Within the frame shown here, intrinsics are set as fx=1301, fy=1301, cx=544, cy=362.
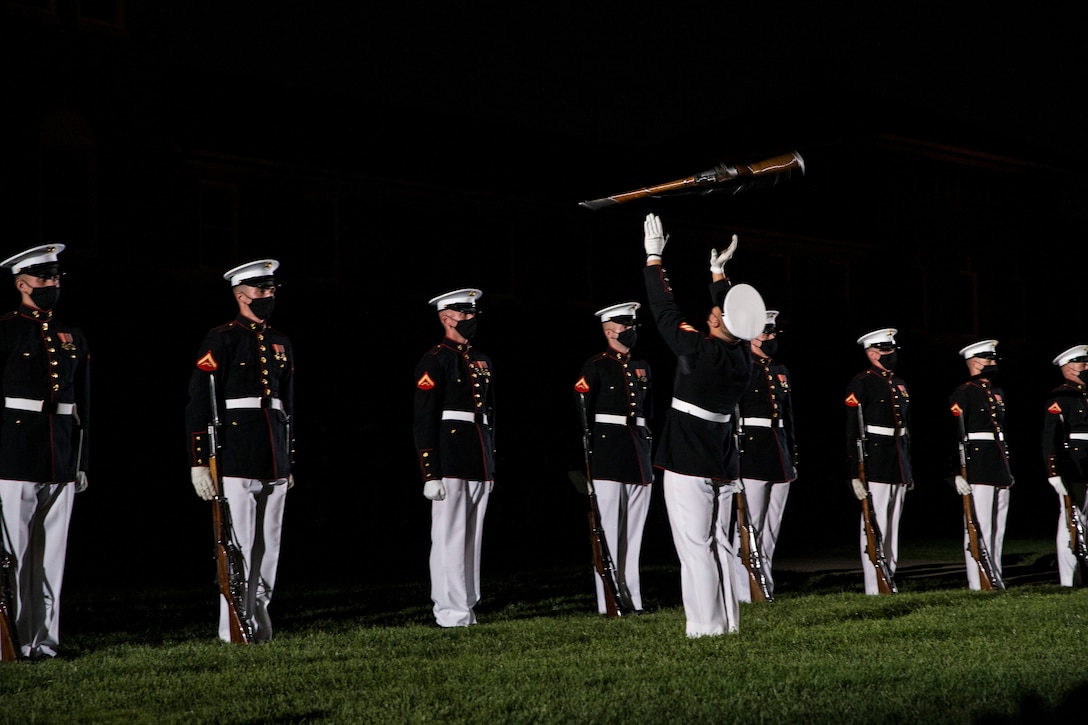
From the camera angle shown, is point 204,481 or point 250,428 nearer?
point 204,481

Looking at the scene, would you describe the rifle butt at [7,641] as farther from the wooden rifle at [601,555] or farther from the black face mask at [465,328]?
the wooden rifle at [601,555]

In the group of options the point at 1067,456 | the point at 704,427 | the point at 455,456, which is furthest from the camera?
the point at 1067,456

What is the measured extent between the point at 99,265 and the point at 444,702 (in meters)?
14.9

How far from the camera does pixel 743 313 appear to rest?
8242 millimetres

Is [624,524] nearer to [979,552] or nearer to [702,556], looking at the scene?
[702,556]

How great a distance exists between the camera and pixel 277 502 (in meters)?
8.81

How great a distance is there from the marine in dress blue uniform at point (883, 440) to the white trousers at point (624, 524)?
2247mm

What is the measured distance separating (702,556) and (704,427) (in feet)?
2.75

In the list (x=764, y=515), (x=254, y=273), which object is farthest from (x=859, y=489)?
(x=254, y=273)

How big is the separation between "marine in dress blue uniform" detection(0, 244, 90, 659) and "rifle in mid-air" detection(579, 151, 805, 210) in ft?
11.4

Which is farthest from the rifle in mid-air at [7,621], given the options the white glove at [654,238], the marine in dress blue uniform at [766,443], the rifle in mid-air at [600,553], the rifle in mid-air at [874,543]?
the rifle in mid-air at [874,543]

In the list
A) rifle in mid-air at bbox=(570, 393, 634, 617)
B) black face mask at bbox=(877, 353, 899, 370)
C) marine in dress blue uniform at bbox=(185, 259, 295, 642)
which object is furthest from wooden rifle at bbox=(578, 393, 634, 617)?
black face mask at bbox=(877, 353, 899, 370)

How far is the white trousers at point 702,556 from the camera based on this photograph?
834 centimetres

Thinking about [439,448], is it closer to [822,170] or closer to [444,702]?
[444,702]
